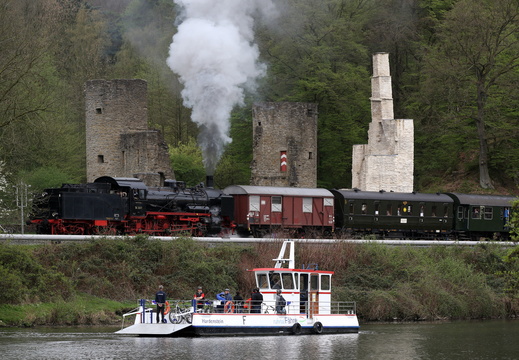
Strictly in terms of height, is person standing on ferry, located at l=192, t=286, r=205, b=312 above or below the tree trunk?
below

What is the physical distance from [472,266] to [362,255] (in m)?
6.51

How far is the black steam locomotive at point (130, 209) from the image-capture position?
46812 mm

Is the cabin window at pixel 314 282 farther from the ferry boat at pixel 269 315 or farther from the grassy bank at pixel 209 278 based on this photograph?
the grassy bank at pixel 209 278

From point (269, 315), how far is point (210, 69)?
2783 centimetres

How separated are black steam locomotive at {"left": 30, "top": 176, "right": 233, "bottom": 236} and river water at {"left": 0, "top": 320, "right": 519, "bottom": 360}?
9.29 metres

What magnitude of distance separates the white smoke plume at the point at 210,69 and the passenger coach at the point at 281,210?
25.4ft

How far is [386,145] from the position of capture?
6575 cm

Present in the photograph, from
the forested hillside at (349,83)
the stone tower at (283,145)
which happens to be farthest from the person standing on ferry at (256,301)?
the stone tower at (283,145)

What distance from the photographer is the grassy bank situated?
40.0 meters

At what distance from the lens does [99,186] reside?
48219 millimetres

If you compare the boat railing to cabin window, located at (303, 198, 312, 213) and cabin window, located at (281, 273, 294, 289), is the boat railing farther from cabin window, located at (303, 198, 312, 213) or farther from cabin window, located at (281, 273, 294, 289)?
cabin window, located at (303, 198, 312, 213)

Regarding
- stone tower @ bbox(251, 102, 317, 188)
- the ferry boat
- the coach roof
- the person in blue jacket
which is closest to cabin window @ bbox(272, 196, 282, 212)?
the coach roof

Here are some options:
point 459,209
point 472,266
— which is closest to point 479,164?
point 459,209

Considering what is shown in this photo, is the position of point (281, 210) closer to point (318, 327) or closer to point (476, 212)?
point (476, 212)
